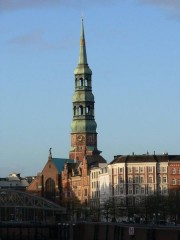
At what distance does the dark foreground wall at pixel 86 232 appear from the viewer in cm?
11475

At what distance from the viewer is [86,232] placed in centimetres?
14475

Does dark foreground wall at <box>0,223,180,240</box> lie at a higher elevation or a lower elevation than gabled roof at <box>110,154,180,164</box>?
lower

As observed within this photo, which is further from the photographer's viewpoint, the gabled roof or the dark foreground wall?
the gabled roof

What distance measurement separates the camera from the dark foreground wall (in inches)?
4518

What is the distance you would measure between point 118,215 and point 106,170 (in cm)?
2441

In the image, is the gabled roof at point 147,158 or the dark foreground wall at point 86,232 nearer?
the dark foreground wall at point 86,232

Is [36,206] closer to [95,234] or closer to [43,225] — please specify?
[43,225]

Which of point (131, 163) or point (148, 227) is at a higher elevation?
point (131, 163)

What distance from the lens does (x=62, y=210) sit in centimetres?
18275

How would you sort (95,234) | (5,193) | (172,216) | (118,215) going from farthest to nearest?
1. (5,193)
2. (118,215)
3. (172,216)
4. (95,234)

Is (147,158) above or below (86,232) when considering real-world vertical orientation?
above

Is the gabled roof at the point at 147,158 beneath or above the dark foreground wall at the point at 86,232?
above

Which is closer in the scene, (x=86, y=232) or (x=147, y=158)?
(x=86, y=232)

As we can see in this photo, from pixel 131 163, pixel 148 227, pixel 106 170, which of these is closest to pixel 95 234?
pixel 148 227
